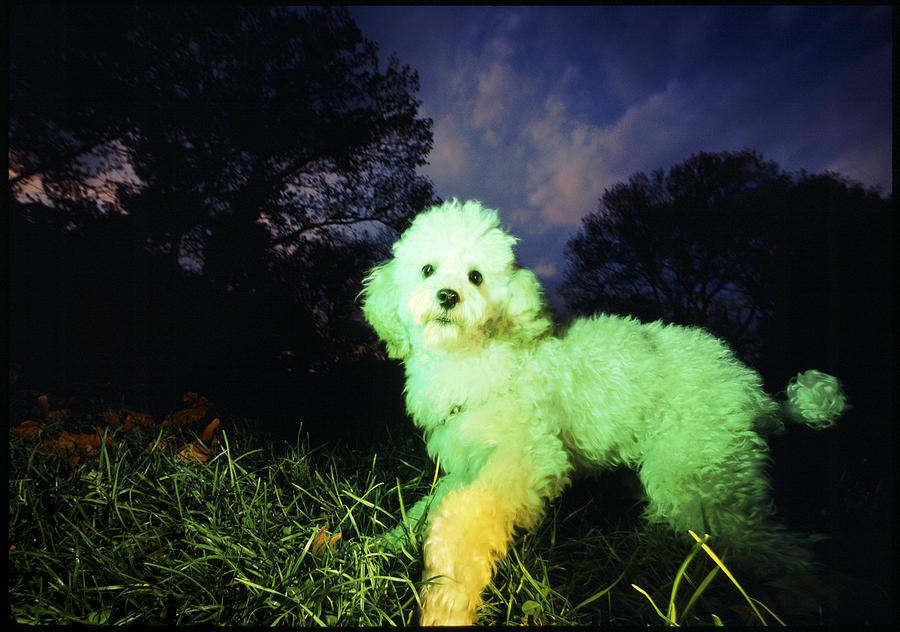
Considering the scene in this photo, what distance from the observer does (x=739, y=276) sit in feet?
5.47

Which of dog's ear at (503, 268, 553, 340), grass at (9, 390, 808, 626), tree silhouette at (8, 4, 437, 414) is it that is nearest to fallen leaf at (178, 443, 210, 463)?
grass at (9, 390, 808, 626)

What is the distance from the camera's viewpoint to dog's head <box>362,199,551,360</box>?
1.33 m

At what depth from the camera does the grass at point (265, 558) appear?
1089 mm

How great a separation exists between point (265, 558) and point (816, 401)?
2088 mm

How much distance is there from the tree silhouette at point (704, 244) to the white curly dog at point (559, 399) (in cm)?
27

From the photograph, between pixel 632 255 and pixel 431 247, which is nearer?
pixel 431 247

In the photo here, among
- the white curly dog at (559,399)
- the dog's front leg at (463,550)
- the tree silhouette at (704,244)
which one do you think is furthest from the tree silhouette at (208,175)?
the dog's front leg at (463,550)

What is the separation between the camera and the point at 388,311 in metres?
1.53

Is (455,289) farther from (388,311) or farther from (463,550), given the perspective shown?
(463,550)

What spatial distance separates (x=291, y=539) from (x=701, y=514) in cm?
142

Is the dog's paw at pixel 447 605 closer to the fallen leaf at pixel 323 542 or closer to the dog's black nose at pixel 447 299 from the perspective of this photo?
the fallen leaf at pixel 323 542

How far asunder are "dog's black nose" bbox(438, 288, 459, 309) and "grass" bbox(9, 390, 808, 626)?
81cm

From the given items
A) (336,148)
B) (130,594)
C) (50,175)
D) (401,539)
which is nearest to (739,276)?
(401,539)

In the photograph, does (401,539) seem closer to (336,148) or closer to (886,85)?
(336,148)
